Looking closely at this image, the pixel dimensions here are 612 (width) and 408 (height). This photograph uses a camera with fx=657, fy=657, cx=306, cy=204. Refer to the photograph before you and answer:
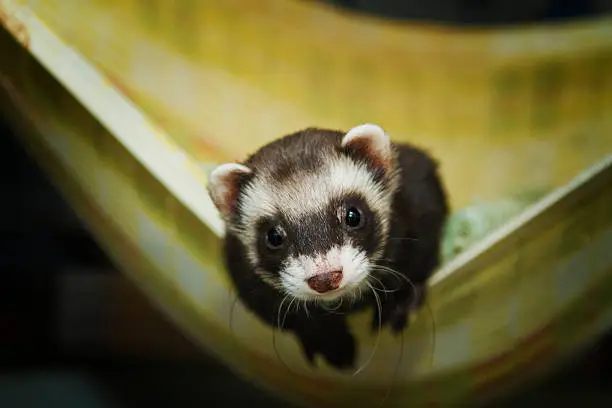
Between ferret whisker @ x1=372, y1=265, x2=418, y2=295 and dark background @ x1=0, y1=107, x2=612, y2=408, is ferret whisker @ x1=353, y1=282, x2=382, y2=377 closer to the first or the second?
ferret whisker @ x1=372, y1=265, x2=418, y2=295

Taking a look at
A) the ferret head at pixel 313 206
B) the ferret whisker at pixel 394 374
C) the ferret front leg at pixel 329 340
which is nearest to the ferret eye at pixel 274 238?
the ferret head at pixel 313 206

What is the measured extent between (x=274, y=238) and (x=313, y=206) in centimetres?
7

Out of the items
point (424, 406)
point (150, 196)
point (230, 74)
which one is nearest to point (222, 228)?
point (150, 196)

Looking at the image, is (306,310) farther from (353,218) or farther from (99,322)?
(99,322)

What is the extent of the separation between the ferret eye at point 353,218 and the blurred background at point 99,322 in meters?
0.39

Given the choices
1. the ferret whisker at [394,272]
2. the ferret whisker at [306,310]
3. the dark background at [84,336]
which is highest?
the ferret whisker at [394,272]

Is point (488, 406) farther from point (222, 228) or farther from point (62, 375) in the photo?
point (62, 375)

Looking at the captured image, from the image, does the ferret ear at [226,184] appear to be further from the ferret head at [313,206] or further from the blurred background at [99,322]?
the blurred background at [99,322]

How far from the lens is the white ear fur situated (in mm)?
783

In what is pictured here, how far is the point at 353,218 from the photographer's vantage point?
31.5 inches

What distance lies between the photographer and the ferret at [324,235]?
0.76 meters

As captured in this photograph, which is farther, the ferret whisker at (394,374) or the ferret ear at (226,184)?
the ferret whisker at (394,374)

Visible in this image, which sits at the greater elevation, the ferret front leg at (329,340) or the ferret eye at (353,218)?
the ferret eye at (353,218)

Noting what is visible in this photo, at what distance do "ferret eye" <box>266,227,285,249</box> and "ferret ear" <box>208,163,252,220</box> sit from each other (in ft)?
0.21
